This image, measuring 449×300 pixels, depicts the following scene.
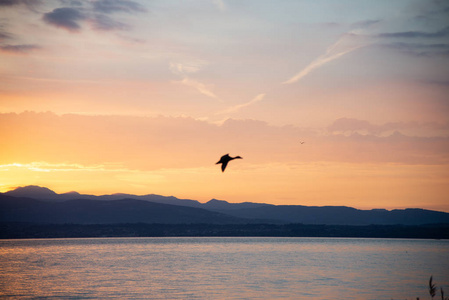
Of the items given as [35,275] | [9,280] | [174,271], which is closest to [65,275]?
[35,275]

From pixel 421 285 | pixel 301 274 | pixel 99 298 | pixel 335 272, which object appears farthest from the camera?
pixel 335 272

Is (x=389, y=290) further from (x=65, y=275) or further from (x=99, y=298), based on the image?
(x=65, y=275)

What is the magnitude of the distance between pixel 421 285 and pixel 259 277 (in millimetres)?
27094

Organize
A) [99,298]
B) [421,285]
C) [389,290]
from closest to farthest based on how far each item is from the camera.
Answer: [99,298] → [389,290] → [421,285]

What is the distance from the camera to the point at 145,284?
79688 mm

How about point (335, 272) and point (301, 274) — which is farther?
point (335, 272)

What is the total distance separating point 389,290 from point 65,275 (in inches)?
2404

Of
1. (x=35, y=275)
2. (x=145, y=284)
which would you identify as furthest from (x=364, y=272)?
(x=35, y=275)

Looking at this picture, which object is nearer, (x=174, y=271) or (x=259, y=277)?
(x=259, y=277)

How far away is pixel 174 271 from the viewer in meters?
102

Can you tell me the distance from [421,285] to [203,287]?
3443 centimetres

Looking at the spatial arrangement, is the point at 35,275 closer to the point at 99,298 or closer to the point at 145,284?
the point at 145,284

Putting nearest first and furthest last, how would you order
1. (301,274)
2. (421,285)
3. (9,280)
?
(421,285) < (9,280) < (301,274)

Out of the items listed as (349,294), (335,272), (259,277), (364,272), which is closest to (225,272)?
(259,277)
